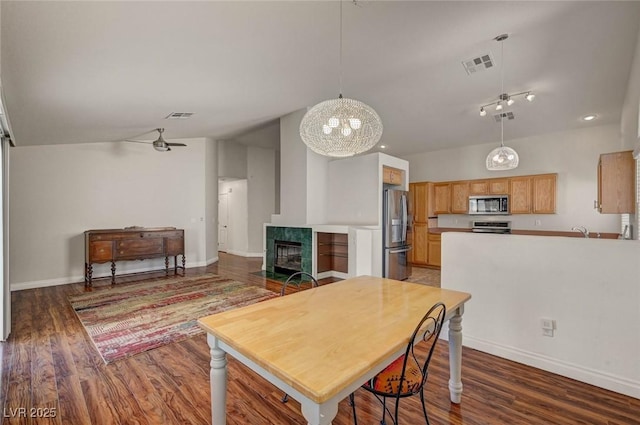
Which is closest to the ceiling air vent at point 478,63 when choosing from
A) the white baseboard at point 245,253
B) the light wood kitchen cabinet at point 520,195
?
the light wood kitchen cabinet at point 520,195

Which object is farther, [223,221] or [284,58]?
[223,221]

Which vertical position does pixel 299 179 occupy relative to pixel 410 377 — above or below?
above

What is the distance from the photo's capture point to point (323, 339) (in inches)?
50.9

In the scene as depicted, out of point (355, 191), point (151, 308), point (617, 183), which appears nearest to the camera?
point (617, 183)

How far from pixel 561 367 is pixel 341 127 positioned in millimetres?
2486

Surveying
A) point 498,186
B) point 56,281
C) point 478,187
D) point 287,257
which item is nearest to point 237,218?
point 287,257

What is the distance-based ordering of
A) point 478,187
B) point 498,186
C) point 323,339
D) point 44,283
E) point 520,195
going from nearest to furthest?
point 323,339
point 44,283
point 520,195
point 498,186
point 478,187

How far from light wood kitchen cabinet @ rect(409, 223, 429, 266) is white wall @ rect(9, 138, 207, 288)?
512cm

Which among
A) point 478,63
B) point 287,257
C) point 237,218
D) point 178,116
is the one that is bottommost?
point 287,257

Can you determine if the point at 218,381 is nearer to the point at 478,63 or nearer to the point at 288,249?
the point at 478,63

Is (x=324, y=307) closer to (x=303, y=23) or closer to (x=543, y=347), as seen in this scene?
(x=543, y=347)

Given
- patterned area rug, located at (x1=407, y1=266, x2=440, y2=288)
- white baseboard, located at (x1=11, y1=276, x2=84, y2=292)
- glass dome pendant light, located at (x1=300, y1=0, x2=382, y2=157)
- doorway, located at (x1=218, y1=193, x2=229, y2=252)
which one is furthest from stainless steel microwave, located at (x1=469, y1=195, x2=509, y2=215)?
white baseboard, located at (x1=11, y1=276, x2=84, y2=292)

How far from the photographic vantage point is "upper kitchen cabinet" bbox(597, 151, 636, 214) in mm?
2694

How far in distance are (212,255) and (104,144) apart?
3.24m
